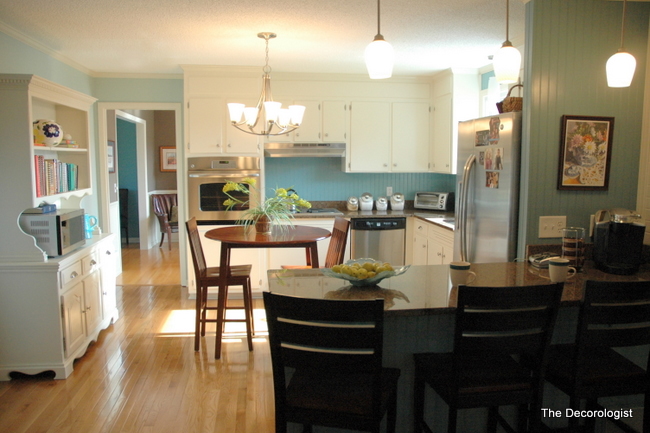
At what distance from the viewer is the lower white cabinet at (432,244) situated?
4448mm

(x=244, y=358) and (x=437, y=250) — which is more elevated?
(x=437, y=250)

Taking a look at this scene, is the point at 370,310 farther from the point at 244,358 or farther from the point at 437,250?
the point at 437,250

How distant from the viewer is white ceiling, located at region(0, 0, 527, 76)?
3.16m

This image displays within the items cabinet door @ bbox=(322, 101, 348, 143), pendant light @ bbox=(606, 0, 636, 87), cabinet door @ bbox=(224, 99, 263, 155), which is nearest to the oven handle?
cabinet door @ bbox=(224, 99, 263, 155)

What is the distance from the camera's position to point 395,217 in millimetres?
5312

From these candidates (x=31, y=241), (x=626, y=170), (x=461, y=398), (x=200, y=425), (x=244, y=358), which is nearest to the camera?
(x=461, y=398)

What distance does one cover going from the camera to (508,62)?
2477mm

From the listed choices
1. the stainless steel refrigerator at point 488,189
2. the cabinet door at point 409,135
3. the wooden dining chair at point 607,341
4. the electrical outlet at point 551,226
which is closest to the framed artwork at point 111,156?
the cabinet door at point 409,135

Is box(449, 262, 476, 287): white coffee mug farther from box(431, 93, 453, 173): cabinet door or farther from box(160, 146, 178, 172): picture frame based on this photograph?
box(160, 146, 178, 172): picture frame

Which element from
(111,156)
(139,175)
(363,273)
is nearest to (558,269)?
(363,273)

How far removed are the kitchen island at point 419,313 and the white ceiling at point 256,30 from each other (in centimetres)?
172

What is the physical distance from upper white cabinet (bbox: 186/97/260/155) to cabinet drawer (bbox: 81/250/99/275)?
5.31ft

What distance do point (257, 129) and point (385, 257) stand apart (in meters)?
1.87

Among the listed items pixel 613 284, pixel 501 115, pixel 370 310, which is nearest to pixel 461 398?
pixel 370 310
